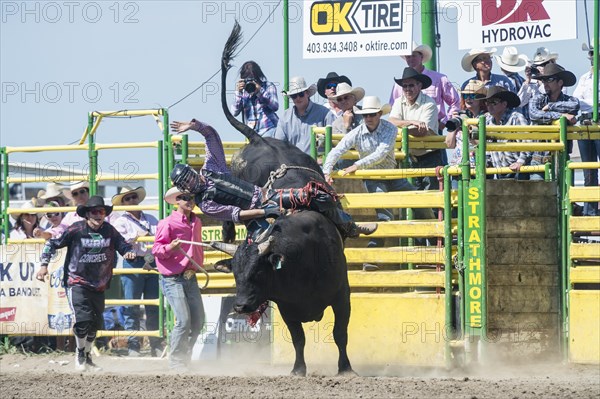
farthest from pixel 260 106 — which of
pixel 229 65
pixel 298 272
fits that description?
pixel 298 272

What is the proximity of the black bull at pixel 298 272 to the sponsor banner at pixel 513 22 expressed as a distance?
2.53 meters

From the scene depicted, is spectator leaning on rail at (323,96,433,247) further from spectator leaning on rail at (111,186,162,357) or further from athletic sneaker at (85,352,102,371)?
athletic sneaker at (85,352,102,371)

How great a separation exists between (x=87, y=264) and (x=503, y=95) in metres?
4.63

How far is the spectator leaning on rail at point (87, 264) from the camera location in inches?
454

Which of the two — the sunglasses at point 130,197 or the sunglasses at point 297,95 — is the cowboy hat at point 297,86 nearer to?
the sunglasses at point 297,95

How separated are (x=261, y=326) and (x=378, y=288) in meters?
1.41

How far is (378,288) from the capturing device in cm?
1173

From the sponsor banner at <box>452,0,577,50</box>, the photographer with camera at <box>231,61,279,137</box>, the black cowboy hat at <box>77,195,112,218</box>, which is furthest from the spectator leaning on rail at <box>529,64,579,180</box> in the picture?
the black cowboy hat at <box>77,195,112,218</box>

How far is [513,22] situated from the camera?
11.8 meters

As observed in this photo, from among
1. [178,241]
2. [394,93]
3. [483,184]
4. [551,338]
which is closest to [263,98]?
[394,93]

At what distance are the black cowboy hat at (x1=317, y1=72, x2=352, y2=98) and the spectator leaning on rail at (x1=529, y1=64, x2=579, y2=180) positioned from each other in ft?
7.90

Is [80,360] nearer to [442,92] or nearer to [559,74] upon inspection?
[442,92]

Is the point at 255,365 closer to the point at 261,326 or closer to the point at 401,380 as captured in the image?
the point at 261,326

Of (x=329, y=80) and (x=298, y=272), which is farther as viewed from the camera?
(x=329, y=80)
